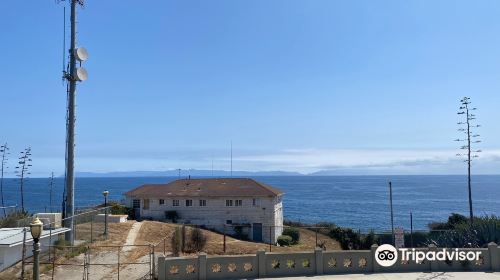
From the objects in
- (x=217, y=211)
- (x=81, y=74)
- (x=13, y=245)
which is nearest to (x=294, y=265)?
(x=13, y=245)

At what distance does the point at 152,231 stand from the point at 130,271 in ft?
48.6

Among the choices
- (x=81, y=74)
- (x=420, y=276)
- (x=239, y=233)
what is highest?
(x=81, y=74)

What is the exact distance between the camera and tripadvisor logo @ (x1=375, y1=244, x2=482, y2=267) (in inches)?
773

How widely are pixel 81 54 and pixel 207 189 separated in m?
29.6

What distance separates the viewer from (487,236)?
77.7 ft

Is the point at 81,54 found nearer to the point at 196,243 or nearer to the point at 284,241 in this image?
the point at 196,243

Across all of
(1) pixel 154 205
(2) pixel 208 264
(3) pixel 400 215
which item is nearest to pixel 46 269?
(2) pixel 208 264

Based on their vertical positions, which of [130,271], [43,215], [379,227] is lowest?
[379,227]

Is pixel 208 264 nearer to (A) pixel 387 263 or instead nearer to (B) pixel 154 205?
(A) pixel 387 263

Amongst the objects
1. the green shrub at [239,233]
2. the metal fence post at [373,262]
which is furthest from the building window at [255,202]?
the metal fence post at [373,262]

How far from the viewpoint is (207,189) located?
177 feet

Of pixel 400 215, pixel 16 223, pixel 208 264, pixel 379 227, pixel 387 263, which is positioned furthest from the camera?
pixel 400 215

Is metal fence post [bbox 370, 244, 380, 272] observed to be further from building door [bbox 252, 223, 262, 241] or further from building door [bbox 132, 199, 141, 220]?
building door [bbox 132, 199, 141, 220]

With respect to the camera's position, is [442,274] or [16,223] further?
[16,223]
